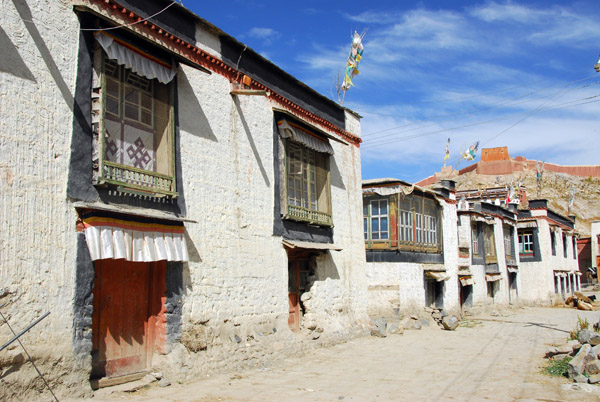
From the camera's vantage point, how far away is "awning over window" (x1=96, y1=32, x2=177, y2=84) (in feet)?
24.8

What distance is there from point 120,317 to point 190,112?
3898 millimetres

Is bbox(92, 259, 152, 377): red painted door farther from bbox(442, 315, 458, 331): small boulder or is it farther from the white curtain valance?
bbox(442, 315, 458, 331): small boulder

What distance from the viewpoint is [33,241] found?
6.55m

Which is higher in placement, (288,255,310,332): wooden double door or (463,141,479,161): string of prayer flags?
(463,141,479,161): string of prayer flags

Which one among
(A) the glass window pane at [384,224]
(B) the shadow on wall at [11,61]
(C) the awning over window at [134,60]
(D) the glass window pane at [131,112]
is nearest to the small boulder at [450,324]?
(A) the glass window pane at [384,224]

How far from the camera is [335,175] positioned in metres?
14.4

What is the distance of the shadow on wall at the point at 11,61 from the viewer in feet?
21.2

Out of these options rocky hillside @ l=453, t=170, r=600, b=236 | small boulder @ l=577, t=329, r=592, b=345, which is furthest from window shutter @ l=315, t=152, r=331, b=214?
rocky hillside @ l=453, t=170, r=600, b=236

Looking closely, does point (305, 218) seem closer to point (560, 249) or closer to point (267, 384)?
point (267, 384)

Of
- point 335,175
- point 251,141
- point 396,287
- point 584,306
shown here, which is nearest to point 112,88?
point 251,141

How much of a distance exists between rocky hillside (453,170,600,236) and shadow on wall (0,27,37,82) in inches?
2590

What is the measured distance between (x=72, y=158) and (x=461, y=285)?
67.0ft

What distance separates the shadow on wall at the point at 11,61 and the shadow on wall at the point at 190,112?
2.94 metres

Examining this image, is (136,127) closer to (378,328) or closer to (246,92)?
(246,92)
